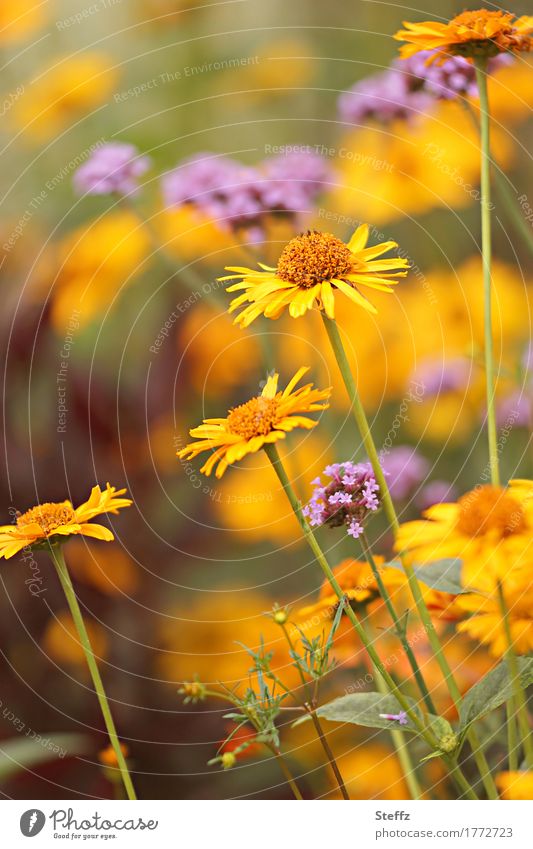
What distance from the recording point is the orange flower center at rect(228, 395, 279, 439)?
30 centimetres

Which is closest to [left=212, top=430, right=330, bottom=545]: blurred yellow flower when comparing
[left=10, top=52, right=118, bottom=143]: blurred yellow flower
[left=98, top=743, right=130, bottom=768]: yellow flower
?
[left=98, top=743, right=130, bottom=768]: yellow flower

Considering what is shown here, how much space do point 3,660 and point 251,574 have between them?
0.55ft

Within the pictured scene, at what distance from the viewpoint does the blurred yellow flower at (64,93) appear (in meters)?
0.59

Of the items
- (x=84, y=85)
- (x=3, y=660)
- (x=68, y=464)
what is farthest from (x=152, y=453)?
(x=84, y=85)

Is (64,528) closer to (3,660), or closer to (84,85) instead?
(3,660)

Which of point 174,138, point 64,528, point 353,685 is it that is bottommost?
point 353,685

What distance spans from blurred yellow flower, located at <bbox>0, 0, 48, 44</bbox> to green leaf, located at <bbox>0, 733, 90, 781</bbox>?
0.47 m

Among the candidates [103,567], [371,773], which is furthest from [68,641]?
[371,773]

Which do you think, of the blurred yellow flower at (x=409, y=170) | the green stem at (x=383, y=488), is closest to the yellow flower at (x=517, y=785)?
the green stem at (x=383, y=488)

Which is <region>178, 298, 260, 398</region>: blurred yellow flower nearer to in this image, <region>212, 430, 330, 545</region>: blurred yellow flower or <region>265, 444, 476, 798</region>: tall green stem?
<region>212, 430, 330, 545</region>: blurred yellow flower

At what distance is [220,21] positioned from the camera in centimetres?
60

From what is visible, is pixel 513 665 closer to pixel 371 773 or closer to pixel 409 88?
pixel 371 773

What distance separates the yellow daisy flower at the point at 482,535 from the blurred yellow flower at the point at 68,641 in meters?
0.28
